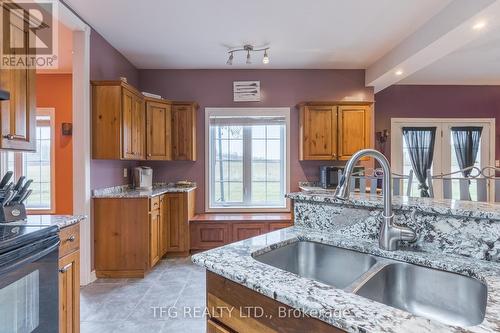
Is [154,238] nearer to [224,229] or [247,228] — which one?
[224,229]

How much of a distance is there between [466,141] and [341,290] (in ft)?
19.1

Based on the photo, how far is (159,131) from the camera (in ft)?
Answer: 13.1

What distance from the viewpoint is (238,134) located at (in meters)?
4.52

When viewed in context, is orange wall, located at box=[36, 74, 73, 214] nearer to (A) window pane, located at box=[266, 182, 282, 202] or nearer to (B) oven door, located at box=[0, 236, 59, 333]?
(A) window pane, located at box=[266, 182, 282, 202]

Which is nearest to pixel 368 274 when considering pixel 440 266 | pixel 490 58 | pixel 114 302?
pixel 440 266

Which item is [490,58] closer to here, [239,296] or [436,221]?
[436,221]

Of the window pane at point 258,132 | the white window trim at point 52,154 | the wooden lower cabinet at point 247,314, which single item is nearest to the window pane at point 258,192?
the window pane at point 258,132

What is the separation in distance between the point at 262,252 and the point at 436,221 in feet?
2.36

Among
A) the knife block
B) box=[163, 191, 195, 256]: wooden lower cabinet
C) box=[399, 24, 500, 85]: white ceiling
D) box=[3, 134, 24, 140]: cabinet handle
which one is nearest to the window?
box=[163, 191, 195, 256]: wooden lower cabinet

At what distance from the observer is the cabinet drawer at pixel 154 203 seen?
3173mm

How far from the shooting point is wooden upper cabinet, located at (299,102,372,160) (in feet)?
13.5

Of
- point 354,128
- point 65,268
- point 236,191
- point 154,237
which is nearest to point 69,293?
point 65,268

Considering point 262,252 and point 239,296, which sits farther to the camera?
point 262,252

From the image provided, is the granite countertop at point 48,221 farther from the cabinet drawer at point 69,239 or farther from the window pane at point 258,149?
the window pane at point 258,149
